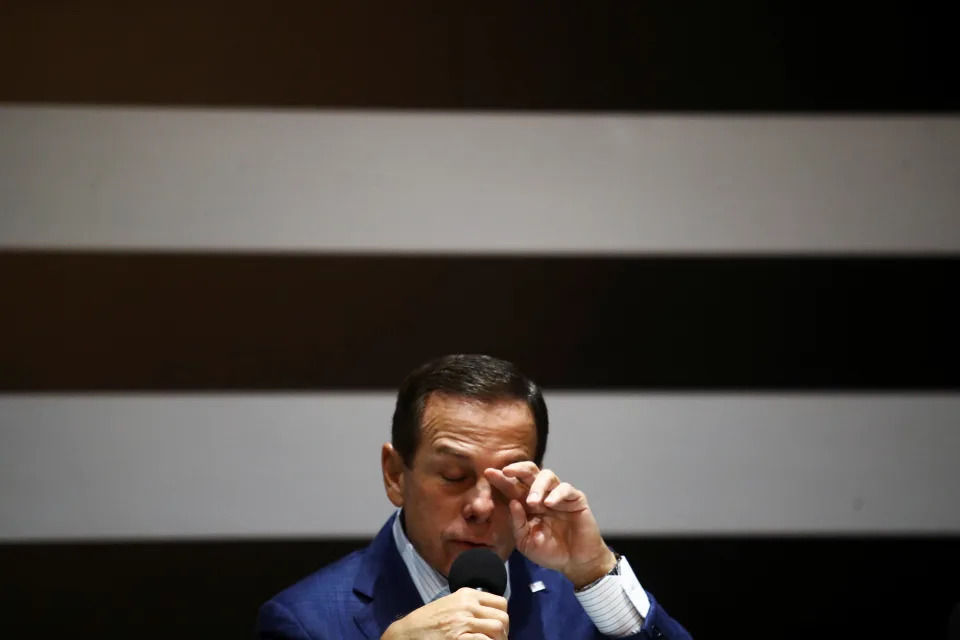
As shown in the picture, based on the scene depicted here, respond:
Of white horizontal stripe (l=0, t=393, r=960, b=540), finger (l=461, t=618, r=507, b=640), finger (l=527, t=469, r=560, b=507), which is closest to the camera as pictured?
finger (l=461, t=618, r=507, b=640)

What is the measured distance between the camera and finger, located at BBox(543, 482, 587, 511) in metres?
1.56

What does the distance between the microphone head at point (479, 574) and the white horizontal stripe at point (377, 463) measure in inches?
30.7

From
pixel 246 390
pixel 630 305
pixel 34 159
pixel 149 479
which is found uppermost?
pixel 34 159

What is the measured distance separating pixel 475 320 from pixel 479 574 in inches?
34.4

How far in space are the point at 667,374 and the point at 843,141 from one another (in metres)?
0.62

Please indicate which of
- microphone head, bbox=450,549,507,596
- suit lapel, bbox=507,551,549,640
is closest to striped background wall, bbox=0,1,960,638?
suit lapel, bbox=507,551,549,640

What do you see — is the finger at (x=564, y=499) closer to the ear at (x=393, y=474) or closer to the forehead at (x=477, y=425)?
the forehead at (x=477, y=425)

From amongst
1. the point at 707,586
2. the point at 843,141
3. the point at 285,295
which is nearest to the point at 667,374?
the point at 707,586

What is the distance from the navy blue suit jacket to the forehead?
235mm

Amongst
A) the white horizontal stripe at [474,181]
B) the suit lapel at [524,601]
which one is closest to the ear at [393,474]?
the suit lapel at [524,601]

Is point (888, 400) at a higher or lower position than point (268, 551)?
higher

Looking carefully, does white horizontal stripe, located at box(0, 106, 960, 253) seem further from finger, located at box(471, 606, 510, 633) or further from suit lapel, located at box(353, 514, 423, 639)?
finger, located at box(471, 606, 510, 633)

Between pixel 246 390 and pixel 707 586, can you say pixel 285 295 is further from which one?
pixel 707 586

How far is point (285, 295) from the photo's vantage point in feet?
7.18
